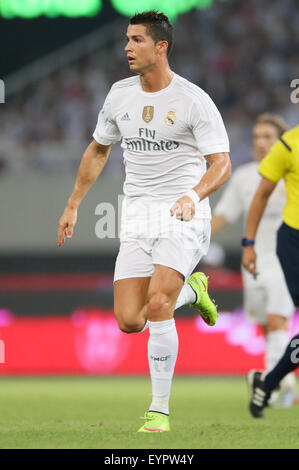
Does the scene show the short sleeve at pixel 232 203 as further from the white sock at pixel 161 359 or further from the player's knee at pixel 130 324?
the white sock at pixel 161 359

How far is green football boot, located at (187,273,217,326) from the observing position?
20.7ft

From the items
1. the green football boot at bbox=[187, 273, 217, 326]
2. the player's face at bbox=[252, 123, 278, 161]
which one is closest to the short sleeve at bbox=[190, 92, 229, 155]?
the green football boot at bbox=[187, 273, 217, 326]

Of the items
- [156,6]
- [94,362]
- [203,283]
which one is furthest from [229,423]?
[156,6]

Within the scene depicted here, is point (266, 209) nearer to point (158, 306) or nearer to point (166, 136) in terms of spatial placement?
point (166, 136)

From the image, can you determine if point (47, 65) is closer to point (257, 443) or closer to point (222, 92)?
point (222, 92)

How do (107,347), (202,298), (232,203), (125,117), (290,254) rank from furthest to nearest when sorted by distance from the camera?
(107,347)
(232,203)
(202,298)
(290,254)
(125,117)

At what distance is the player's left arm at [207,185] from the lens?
5.00 metres

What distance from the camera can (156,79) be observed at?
573 cm

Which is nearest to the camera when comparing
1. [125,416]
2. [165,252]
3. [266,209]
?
[165,252]

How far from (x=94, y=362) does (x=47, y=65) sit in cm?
729

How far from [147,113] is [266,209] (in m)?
2.96

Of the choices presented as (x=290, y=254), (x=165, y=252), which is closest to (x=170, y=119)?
(x=165, y=252)

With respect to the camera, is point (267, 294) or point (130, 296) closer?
point (130, 296)

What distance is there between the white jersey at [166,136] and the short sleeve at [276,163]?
52cm
